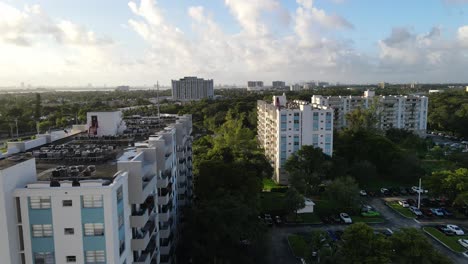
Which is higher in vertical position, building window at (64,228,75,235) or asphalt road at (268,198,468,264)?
building window at (64,228,75,235)

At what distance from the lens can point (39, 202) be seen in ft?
50.6

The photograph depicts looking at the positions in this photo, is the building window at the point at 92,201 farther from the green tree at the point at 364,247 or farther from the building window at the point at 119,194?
the green tree at the point at 364,247

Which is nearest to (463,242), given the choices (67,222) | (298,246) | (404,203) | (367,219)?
(367,219)

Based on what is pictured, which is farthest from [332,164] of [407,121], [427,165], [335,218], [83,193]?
[407,121]

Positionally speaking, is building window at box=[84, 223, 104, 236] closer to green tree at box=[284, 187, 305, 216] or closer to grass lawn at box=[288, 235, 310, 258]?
grass lawn at box=[288, 235, 310, 258]

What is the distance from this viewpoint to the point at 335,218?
40500 millimetres

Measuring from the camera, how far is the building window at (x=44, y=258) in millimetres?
15734

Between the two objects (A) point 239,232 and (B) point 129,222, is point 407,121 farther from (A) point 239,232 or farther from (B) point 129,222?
(B) point 129,222

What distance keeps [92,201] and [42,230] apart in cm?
254

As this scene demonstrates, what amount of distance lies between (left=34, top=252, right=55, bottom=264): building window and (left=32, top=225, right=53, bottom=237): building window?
850 mm

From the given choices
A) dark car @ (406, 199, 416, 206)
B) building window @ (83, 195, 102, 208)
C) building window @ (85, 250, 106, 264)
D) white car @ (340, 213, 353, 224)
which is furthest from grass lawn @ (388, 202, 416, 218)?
building window @ (83, 195, 102, 208)

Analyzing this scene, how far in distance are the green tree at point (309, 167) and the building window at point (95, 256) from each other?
32509mm

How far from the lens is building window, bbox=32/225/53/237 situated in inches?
614

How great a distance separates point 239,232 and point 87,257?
13.1 m
